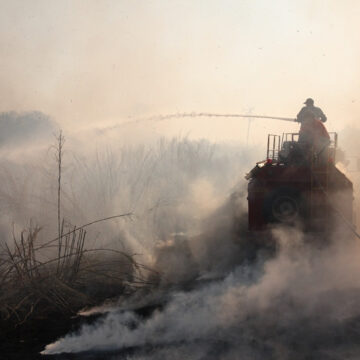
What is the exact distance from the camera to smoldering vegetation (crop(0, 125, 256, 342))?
12.0 meters

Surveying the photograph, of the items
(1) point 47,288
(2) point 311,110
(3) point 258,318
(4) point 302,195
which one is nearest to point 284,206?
(4) point 302,195

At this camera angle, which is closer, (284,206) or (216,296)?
(216,296)

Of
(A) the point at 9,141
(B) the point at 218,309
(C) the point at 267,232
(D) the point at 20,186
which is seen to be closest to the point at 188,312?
(B) the point at 218,309

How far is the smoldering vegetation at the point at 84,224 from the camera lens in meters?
12.0

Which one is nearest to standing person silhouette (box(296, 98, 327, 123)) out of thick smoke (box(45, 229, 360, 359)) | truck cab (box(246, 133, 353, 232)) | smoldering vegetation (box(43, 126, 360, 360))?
truck cab (box(246, 133, 353, 232))

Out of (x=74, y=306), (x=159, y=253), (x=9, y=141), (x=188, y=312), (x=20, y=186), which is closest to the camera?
(x=188, y=312)

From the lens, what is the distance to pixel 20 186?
1072 inches

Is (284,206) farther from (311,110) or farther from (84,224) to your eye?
(84,224)

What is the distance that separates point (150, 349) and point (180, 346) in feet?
1.58

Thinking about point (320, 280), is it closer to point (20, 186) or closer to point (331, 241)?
point (331, 241)

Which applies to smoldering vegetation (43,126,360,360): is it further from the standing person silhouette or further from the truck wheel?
the standing person silhouette

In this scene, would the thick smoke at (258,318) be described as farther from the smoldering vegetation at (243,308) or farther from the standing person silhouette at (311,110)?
the standing person silhouette at (311,110)

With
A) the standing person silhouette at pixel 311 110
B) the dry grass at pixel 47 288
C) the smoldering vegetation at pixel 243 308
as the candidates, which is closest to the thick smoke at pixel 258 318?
the smoldering vegetation at pixel 243 308

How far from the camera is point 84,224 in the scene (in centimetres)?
2211
